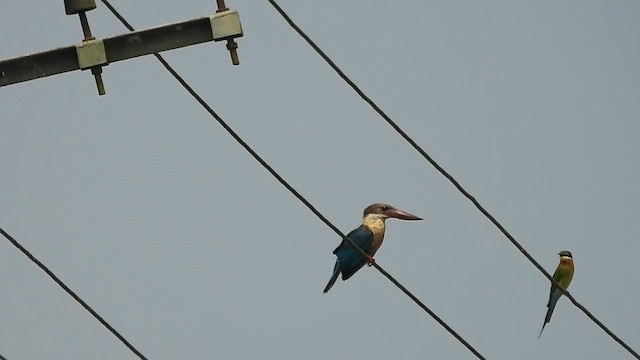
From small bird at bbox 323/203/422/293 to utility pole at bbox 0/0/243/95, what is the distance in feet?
22.2

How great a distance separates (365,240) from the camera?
1596 centimetres

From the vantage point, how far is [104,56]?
28.7ft

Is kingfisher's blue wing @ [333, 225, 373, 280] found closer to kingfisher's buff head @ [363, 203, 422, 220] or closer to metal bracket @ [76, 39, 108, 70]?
kingfisher's buff head @ [363, 203, 422, 220]

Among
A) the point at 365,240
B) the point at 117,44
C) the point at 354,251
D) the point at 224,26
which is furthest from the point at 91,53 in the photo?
the point at 365,240

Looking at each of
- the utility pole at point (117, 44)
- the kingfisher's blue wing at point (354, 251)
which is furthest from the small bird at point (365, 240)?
the utility pole at point (117, 44)

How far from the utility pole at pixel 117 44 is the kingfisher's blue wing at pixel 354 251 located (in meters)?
6.74

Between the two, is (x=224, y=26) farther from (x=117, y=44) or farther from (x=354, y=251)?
(x=354, y=251)

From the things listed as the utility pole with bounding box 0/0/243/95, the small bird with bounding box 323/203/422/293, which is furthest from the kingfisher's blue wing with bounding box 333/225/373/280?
the utility pole with bounding box 0/0/243/95

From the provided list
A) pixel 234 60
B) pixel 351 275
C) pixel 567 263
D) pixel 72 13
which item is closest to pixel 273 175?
pixel 234 60

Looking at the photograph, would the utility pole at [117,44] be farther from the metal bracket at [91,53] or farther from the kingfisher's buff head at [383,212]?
the kingfisher's buff head at [383,212]

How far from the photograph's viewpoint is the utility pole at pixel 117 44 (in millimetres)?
8750

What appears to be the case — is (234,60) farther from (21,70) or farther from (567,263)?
(567,263)

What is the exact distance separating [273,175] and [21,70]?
1.28m

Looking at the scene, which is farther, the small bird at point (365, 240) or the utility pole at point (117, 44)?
the small bird at point (365, 240)
